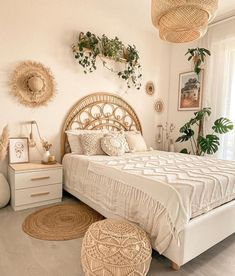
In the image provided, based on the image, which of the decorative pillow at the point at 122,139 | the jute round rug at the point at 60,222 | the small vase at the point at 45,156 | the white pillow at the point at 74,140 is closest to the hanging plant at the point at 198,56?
the decorative pillow at the point at 122,139

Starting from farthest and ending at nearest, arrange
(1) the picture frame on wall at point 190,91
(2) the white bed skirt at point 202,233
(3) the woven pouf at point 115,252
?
(1) the picture frame on wall at point 190,91 → (2) the white bed skirt at point 202,233 → (3) the woven pouf at point 115,252

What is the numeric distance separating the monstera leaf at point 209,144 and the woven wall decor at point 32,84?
245 centimetres

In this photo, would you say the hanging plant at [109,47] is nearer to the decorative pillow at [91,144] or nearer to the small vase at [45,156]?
the decorative pillow at [91,144]

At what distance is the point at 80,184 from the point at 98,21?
2550 millimetres

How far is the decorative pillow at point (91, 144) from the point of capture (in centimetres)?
296

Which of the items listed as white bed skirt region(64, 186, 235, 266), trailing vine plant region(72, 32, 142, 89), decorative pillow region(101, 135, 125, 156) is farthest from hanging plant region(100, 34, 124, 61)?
white bed skirt region(64, 186, 235, 266)

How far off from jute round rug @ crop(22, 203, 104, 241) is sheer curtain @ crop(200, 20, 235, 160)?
2.43 metres

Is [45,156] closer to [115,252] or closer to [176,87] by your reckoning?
[115,252]

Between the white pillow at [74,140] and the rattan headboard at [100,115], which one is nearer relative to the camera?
the white pillow at [74,140]

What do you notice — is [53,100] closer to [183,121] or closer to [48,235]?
[48,235]

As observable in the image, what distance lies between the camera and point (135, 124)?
4.05m

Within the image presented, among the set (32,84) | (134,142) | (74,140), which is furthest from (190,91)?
(32,84)

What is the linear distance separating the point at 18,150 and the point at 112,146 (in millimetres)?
1252

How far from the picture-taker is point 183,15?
166 cm
